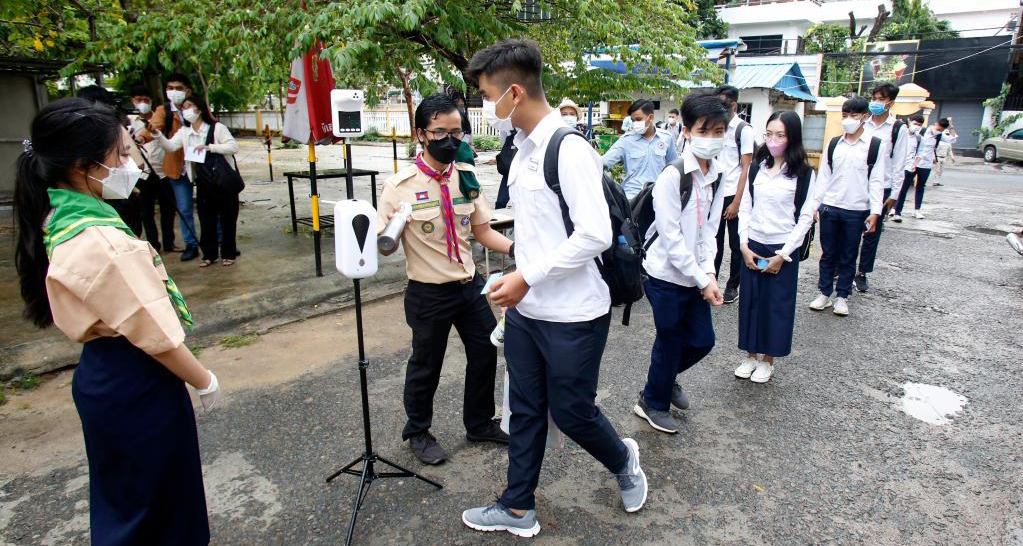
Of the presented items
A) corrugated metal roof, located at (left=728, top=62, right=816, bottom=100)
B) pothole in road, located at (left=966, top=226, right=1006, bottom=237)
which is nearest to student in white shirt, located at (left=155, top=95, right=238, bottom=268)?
pothole in road, located at (left=966, top=226, right=1006, bottom=237)

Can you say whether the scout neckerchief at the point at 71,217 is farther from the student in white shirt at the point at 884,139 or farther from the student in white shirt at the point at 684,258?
the student in white shirt at the point at 884,139

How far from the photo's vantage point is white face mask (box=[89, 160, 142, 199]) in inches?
73.7

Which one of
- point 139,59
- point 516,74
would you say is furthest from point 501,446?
point 139,59

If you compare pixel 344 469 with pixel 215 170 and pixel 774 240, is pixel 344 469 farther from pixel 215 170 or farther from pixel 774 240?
pixel 215 170

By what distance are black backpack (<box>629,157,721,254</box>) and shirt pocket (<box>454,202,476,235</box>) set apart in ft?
2.76

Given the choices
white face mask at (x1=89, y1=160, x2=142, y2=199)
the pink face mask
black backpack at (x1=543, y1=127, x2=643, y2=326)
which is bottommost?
black backpack at (x1=543, y1=127, x2=643, y2=326)

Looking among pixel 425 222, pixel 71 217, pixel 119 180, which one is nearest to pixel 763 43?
pixel 425 222

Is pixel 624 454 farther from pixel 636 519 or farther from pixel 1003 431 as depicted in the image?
pixel 1003 431

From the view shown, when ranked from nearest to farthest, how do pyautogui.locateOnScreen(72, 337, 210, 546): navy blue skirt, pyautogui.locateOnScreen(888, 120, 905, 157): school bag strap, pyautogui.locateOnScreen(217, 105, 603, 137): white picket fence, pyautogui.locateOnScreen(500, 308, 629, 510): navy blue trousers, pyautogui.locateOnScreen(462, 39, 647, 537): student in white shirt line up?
pyautogui.locateOnScreen(72, 337, 210, 546): navy blue skirt
pyautogui.locateOnScreen(462, 39, 647, 537): student in white shirt
pyautogui.locateOnScreen(500, 308, 629, 510): navy blue trousers
pyautogui.locateOnScreen(888, 120, 905, 157): school bag strap
pyautogui.locateOnScreen(217, 105, 603, 137): white picket fence

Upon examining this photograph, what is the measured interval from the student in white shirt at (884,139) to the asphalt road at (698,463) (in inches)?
52.6

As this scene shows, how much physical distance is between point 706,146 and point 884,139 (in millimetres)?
4157

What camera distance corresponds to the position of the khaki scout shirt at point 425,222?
2938mm

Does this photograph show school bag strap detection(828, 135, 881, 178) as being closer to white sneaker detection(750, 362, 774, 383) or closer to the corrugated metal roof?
white sneaker detection(750, 362, 774, 383)

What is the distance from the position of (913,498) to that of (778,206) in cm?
191
